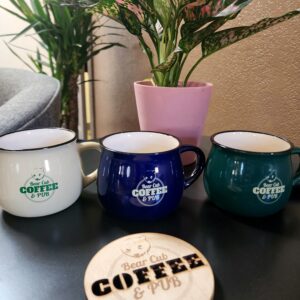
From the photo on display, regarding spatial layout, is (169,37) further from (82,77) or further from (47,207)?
(82,77)

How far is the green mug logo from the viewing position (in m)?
0.34

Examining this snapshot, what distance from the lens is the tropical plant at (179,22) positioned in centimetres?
40

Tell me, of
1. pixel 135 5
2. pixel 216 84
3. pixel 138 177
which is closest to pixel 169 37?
pixel 135 5

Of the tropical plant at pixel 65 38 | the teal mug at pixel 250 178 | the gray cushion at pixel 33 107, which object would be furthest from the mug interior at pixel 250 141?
the tropical plant at pixel 65 38

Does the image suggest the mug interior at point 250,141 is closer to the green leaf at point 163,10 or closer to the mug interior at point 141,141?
the mug interior at point 141,141

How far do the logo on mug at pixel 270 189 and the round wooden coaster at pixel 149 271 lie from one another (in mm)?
103

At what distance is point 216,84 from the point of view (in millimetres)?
909

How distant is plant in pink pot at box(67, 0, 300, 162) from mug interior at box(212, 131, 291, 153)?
3.3 inches

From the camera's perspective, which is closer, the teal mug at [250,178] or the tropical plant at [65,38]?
the teal mug at [250,178]

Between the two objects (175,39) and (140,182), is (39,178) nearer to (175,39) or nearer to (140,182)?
(140,182)

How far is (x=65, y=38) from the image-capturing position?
1153mm

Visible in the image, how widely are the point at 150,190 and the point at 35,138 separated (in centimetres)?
18

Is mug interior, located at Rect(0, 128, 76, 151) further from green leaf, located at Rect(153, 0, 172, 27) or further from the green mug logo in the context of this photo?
green leaf, located at Rect(153, 0, 172, 27)

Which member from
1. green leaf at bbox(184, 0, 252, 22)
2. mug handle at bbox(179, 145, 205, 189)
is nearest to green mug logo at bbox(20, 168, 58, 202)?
mug handle at bbox(179, 145, 205, 189)
